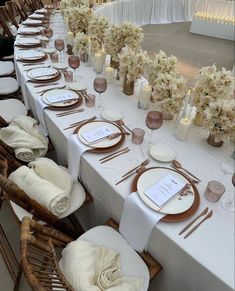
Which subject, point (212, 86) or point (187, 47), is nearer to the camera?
point (212, 86)

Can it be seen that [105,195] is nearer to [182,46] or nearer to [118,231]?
[118,231]

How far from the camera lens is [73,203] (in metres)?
1.24

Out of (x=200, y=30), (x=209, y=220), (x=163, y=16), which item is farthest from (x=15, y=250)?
(x=163, y=16)

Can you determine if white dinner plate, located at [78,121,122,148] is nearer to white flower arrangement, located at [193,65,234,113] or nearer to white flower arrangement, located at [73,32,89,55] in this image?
white flower arrangement, located at [193,65,234,113]

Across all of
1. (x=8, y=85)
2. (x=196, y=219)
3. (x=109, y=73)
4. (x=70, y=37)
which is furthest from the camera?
(x=8, y=85)

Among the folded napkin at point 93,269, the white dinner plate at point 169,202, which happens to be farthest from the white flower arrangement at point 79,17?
the folded napkin at point 93,269

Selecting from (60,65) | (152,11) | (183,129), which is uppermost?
(152,11)

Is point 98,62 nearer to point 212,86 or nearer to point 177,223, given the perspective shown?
point 212,86

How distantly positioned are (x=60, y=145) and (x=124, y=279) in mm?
850

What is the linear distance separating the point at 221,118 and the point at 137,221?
0.60 metres

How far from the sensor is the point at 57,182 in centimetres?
125

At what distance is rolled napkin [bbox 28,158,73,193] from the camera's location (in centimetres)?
125

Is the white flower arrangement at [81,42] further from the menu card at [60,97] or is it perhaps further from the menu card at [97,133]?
the menu card at [97,133]

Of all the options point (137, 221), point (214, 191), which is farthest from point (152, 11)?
point (137, 221)
